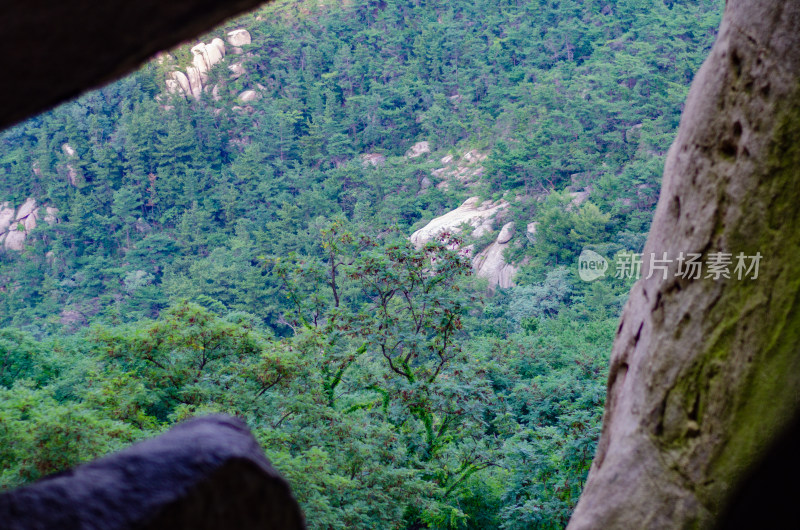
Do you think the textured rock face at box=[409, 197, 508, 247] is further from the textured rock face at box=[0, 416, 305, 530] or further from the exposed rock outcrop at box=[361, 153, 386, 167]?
the textured rock face at box=[0, 416, 305, 530]

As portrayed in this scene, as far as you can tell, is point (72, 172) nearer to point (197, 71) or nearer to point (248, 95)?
point (197, 71)

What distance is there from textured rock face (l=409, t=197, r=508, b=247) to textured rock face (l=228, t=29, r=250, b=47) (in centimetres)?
1777

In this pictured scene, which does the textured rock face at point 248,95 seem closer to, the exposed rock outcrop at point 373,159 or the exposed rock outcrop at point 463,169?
the exposed rock outcrop at point 373,159

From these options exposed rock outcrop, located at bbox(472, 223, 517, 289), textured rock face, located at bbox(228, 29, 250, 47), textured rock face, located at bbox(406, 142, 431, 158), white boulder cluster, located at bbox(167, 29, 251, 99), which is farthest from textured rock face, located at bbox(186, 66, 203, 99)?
exposed rock outcrop, located at bbox(472, 223, 517, 289)

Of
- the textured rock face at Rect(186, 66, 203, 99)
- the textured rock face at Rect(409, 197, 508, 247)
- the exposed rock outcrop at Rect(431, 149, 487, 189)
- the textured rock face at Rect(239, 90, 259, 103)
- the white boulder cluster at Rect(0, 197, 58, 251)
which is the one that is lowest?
the textured rock face at Rect(409, 197, 508, 247)

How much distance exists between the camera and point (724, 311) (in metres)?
2.05

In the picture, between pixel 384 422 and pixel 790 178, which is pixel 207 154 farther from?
pixel 790 178

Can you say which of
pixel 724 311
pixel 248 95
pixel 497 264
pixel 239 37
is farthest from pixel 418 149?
pixel 724 311

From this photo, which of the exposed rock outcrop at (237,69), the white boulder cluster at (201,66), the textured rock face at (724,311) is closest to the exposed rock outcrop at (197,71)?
the white boulder cluster at (201,66)

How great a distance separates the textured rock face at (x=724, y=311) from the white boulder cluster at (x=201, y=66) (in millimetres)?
33303

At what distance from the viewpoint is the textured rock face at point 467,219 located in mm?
22656

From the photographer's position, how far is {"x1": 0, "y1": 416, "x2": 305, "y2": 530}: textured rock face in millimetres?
766

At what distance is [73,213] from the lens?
28000 mm

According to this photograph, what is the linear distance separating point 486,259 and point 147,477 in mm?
21270
